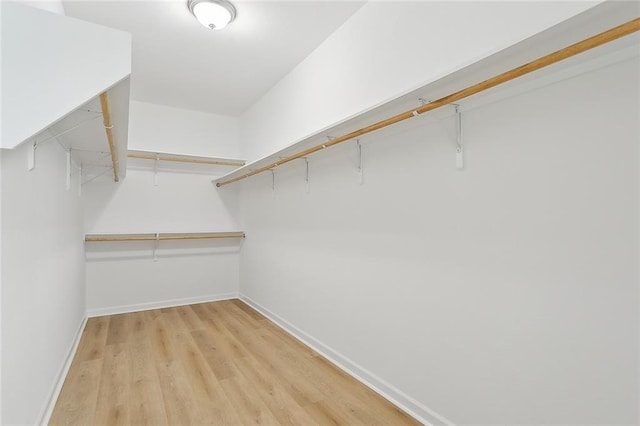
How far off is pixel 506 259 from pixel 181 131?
13.1 ft

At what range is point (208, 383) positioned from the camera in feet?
7.13

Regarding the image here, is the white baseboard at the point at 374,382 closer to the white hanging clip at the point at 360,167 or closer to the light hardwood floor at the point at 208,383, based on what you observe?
the light hardwood floor at the point at 208,383

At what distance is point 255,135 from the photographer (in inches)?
157

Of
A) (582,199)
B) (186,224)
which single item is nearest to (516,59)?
(582,199)

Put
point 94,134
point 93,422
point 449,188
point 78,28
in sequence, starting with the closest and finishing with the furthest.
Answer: point 78,28, point 449,188, point 93,422, point 94,134

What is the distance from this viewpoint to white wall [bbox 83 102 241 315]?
3.75 metres

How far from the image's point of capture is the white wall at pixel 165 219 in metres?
3.75

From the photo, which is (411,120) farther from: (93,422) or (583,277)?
(93,422)

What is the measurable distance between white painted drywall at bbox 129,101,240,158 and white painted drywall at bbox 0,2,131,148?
3040 millimetres

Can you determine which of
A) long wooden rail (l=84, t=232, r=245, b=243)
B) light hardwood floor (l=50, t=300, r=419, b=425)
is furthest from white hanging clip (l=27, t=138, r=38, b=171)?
long wooden rail (l=84, t=232, r=245, b=243)

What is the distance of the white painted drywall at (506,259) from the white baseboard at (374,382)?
0.09 feet

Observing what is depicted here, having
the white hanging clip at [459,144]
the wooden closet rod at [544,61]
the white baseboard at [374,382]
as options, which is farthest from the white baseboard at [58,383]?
the white hanging clip at [459,144]

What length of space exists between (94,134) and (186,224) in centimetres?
221

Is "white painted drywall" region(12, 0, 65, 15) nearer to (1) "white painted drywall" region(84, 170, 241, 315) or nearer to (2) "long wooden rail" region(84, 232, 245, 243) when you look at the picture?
(1) "white painted drywall" region(84, 170, 241, 315)
